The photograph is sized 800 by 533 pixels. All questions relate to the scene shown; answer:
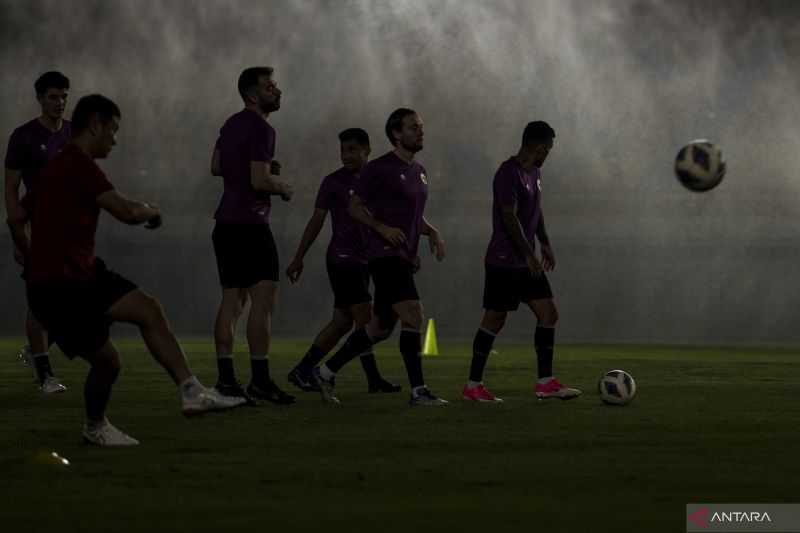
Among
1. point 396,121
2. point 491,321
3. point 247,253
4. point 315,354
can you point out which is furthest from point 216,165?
point 491,321

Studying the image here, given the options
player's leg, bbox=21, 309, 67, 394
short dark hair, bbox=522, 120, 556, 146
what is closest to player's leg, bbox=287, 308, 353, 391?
player's leg, bbox=21, 309, 67, 394

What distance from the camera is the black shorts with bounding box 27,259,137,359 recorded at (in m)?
7.07

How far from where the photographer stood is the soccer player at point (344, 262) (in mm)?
11227

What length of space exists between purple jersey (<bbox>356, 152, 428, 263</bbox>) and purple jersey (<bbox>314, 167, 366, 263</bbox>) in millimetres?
1237

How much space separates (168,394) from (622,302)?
73.5 feet

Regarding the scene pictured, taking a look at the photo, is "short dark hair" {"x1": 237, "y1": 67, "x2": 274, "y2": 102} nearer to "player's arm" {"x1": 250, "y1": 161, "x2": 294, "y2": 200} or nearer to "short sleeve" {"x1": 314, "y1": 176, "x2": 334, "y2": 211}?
"player's arm" {"x1": 250, "y1": 161, "x2": 294, "y2": 200}

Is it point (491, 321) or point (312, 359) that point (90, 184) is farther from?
point (312, 359)

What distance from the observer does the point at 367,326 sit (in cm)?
1084

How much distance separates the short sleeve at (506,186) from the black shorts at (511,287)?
1.62 ft

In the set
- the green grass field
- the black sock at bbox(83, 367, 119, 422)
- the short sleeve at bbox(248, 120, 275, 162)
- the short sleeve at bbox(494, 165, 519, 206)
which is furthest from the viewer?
the short sleeve at bbox(494, 165, 519, 206)

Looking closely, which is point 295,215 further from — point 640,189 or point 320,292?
point 640,189

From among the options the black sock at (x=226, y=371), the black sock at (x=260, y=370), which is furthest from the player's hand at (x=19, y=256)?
the black sock at (x=260, y=370)

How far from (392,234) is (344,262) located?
1614 mm

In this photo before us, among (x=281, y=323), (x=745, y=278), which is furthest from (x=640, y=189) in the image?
(x=281, y=323)
